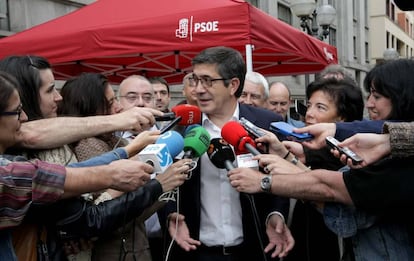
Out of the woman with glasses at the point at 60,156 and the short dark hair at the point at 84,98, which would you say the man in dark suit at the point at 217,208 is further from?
the short dark hair at the point at 84,98

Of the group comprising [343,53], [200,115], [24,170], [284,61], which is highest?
[343,53]

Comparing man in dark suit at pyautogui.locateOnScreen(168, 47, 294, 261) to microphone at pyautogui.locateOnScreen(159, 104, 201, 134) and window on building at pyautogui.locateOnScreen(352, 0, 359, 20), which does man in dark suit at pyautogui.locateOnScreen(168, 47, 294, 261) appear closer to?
microphone at pyautogui.locateOnScreen(159, 104, 201, 134)

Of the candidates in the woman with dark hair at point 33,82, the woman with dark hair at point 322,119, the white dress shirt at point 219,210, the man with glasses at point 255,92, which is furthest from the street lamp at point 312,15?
the woman with dark hair at point 33,82

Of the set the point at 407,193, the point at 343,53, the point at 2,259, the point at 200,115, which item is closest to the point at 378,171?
the point at 407,193

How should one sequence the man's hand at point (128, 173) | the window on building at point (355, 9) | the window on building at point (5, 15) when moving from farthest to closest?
1. the window on building at point (355, 9)
2. the window on building at point (5, 15)
3. the man's hand at point (128, 173)

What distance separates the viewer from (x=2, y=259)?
5.49 ft

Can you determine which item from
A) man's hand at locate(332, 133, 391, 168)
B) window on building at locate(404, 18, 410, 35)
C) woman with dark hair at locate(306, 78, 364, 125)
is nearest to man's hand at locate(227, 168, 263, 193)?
man's hand at locate(332, 133, 391, 168)

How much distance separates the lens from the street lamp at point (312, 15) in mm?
8367

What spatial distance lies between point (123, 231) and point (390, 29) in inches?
1415

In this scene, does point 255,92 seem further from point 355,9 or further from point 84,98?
point 355,9

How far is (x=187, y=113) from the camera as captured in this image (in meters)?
2.42

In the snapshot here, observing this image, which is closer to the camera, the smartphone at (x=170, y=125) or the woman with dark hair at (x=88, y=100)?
the smartphone at (x=170, y=125)

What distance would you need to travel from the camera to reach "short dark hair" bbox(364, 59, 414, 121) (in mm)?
1890

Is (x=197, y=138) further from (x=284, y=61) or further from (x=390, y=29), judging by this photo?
(x=390, y=29)
